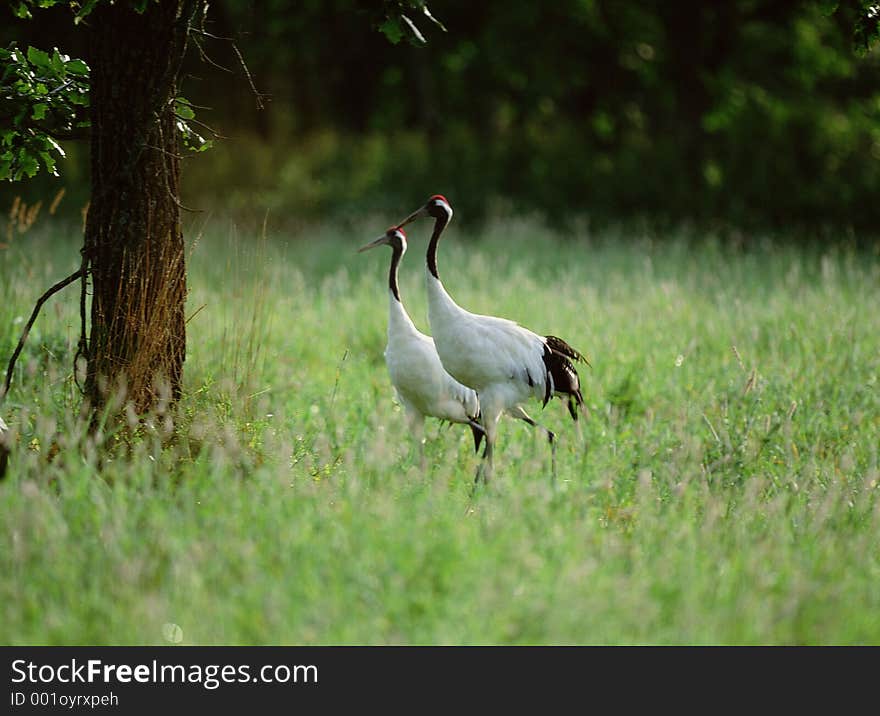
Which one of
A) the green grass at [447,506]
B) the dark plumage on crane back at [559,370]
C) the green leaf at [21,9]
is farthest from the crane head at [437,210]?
the green leaf at [21,9]

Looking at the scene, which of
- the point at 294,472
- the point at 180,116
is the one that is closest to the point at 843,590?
the point at 294,472

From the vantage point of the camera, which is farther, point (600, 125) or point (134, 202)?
point (600, 125)

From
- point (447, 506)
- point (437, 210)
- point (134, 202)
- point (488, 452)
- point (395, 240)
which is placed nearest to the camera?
point (447, 506)

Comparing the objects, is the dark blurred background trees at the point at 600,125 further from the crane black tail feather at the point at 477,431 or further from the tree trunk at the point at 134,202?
the tree trunk at the point at 134,202

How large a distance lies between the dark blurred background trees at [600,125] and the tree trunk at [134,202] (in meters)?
A: 10.5

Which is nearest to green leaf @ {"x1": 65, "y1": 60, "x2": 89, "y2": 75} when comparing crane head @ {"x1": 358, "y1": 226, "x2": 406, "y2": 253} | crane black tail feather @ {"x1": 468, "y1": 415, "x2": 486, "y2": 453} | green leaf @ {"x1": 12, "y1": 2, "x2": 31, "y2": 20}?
green leaf @ {"x1": 12, "y1": 2, "x2": 31, "y2": 20}

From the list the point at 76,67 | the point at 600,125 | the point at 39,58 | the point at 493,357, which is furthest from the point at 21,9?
the point at 600,125

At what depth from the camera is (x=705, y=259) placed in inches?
528

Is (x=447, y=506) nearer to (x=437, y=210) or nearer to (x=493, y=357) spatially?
(x=493, y=357)

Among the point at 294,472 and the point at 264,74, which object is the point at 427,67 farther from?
the point at 294,472

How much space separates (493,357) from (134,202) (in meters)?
2.31

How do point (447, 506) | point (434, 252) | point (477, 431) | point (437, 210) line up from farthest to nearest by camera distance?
1. point (477, 431)
2. point (437, 210)
3. point (434, 252)
4. point (447, 506)

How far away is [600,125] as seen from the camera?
72.9 feet

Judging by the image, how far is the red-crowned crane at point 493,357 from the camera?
21.1ft
